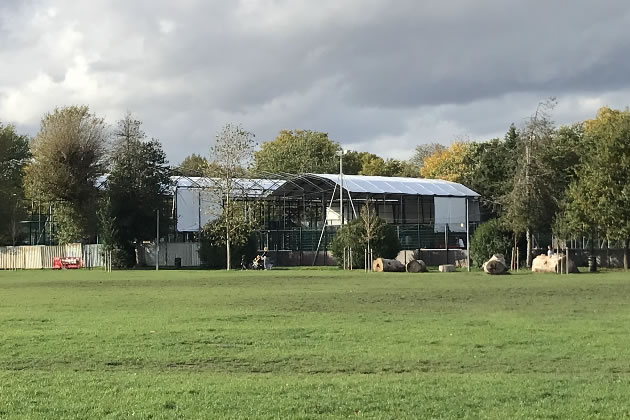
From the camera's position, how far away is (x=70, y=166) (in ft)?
227

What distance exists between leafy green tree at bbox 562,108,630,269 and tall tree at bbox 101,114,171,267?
3301 centimetres

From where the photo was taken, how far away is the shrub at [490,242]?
2260 inches

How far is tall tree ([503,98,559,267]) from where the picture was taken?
186 ft

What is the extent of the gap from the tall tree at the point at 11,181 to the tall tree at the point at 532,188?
148ft

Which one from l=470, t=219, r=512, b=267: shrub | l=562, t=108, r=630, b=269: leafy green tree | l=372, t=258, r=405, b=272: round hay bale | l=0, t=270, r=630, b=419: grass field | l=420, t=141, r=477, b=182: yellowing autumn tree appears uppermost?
l=420, t=141, r=477, b=182: yellowing autumn tree

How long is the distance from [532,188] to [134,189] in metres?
31.6

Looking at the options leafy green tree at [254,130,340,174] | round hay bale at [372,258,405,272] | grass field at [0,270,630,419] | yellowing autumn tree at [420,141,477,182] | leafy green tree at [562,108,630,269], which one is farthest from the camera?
leafy green tree at [254,130,340,174]

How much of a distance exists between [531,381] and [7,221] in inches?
2888

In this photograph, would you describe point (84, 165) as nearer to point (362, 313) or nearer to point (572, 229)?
point (572, 229)

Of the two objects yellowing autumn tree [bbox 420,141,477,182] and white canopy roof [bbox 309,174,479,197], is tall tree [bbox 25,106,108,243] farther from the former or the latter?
yellowing autumn tree [bbox 420,141,477,182]

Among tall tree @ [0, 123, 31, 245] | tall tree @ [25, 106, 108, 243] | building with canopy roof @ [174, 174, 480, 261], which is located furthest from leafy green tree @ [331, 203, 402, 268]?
tall tree @ [0, 123, 31, 245]

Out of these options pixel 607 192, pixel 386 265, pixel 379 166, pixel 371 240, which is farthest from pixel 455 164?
pixel 386 265

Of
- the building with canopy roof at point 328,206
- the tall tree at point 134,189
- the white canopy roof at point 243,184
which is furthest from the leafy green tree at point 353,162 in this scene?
the tall tree at point 134,189

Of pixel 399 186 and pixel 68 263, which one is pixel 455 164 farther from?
pixel 68 263
